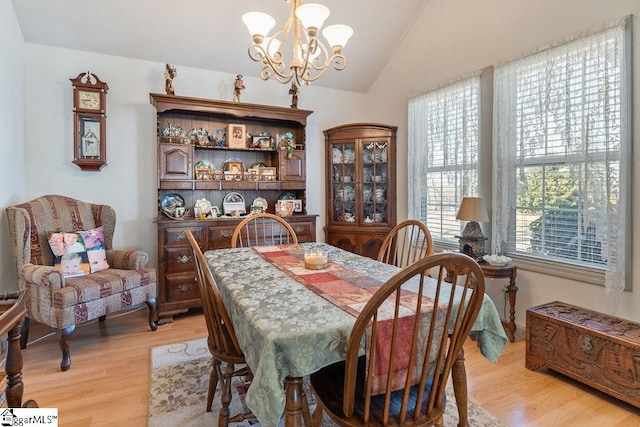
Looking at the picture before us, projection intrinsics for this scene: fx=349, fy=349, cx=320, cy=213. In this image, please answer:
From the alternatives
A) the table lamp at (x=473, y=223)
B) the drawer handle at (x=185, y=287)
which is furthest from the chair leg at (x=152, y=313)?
the table lamp at (x=473, y=223)

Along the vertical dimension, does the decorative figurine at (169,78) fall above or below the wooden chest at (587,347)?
above

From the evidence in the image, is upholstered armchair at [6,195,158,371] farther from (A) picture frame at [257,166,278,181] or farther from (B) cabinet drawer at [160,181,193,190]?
(A) picture frame at [257,166,278,181]

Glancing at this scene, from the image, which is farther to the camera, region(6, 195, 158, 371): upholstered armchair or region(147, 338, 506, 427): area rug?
region(6, 195, 158, 371): upholstered armchair

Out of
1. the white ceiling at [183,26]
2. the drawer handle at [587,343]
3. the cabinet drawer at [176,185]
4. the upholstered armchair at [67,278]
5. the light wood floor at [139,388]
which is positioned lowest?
the light wood floor at [139,388]

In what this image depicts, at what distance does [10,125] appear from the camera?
8.80ft

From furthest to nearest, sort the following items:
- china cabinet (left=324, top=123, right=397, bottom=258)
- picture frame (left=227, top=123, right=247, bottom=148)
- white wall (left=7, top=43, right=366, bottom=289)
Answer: china cabinet (left=324, top=123, right=397, bottom=258) < picture frame (left=227, top=123, right=247, bottom=148) < white wall (left=7, top=43, right=366, bottom=289)

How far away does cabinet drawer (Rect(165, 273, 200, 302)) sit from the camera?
313 centimetres

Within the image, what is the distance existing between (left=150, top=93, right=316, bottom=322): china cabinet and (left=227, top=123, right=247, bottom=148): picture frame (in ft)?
0.03

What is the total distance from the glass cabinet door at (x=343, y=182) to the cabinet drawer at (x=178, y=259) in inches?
67.9

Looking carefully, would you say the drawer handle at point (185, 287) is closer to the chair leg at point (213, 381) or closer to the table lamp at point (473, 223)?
the chair leg at point (213, 381)

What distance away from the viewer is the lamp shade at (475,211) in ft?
9.07

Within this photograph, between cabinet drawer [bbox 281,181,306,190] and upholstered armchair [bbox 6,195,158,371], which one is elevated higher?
cabinet drawer [bbox 281,181,306,190]

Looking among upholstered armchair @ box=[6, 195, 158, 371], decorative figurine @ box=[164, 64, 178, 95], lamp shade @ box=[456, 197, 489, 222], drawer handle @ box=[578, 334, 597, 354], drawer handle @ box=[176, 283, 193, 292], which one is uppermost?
decorative figurine @ box=[164, 64, 178, 95]

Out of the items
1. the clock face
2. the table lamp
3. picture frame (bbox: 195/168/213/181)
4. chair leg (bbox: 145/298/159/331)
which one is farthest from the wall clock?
the table lamp
